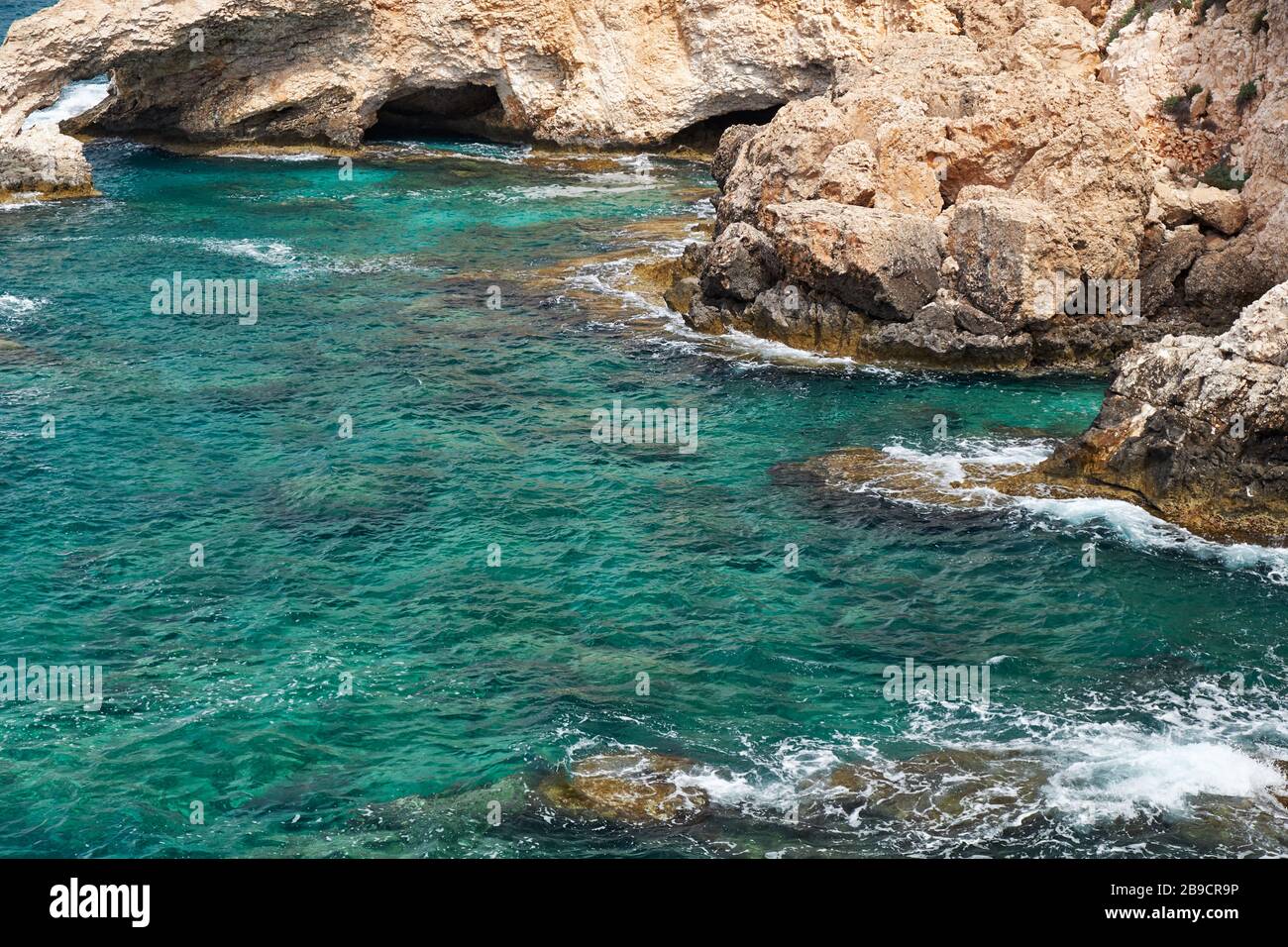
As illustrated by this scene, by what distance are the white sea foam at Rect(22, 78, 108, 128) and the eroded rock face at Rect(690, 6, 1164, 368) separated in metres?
39.3

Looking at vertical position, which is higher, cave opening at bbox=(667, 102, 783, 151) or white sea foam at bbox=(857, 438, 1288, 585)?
cave opening at bbox=(667, 102, 783, 151)

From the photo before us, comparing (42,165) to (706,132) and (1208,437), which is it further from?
(1208,437)

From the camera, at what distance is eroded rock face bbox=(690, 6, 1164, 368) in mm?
38438

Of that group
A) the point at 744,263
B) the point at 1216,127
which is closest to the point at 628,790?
the point at 744,263

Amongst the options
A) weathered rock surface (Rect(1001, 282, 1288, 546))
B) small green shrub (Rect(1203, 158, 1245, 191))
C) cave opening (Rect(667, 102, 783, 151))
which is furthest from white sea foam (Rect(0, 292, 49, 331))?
small green shrub (Rect(1203, 158, 1245, 191))

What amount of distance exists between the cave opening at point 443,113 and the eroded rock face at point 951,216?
2849 cm

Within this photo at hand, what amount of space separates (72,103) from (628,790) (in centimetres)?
6139

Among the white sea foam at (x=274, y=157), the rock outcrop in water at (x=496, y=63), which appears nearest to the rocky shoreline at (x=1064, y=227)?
the rock outcrop in water at (x=496, y=63)

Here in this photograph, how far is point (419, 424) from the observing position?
35281 mm

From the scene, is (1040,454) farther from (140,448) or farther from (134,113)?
(134,113)

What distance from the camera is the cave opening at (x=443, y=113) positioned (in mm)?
69750

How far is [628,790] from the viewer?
68.2ft

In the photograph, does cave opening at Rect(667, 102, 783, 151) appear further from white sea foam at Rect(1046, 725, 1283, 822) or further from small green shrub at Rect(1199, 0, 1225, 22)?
white sea foam at Rect(1046, 725, 1283, 822)

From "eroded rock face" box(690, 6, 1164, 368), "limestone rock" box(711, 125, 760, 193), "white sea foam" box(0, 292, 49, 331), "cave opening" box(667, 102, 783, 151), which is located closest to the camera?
"eroded rock face" box(690, 6, 1164, 368)
